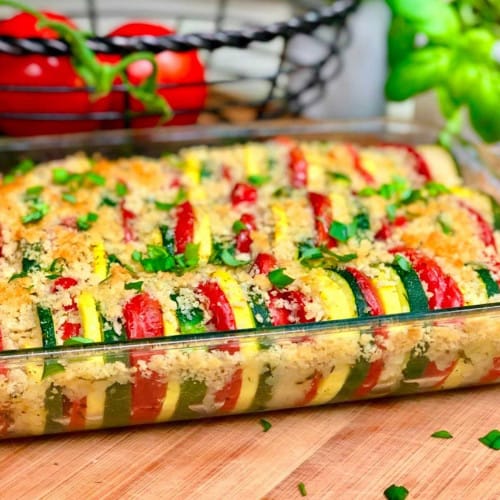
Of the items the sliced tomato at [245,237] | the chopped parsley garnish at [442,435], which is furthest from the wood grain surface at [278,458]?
the sliced tomato at [245,237]

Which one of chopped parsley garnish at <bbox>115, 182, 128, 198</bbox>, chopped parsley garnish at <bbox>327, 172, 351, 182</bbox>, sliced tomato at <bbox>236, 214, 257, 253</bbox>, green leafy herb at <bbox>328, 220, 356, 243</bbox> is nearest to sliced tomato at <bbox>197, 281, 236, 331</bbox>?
sliced tomato at <bbox>236, 214, 257, 253</bbox>

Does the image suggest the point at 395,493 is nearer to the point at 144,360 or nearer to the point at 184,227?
the point at 144,360

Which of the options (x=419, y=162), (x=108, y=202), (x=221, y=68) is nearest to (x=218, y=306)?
(x=108, y=202)

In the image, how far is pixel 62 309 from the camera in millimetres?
1241

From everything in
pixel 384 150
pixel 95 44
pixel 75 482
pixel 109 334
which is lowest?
pixel 75 482

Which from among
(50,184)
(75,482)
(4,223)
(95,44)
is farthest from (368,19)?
(75,482)

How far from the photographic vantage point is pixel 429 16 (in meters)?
1.71

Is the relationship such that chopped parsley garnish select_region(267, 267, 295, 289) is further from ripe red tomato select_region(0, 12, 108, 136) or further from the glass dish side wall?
ripe red tomato select_region(0, 12, 108, 136)

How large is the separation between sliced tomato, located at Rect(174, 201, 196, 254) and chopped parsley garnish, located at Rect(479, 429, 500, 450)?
54 cm

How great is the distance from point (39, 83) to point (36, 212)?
489 millimetres

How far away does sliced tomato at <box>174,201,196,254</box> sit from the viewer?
145 cm

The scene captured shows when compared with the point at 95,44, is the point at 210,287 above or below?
below

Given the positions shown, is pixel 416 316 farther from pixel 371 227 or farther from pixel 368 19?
pixel 368 19

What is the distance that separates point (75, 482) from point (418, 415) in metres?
0.51
